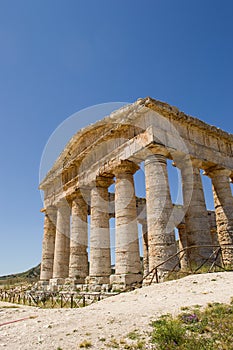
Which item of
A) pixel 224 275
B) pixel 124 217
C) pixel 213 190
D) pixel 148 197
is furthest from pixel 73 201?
pixel 224 275

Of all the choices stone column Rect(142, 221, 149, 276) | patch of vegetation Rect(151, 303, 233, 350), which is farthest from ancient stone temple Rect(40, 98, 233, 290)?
stone column Rect(142, 221, 149, 276)

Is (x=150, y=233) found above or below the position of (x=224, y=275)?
above

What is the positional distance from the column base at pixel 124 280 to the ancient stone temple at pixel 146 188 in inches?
1.8

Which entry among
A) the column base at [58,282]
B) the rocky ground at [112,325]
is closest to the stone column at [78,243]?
the column base at [58,282]

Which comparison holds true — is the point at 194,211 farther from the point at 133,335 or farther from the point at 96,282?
the point at 133,335

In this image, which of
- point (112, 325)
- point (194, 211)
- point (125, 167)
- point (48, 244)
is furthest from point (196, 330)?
point (48, 244)

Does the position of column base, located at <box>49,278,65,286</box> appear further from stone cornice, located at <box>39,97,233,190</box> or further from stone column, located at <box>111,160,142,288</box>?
stone cornice, located at <box>39,97,233,190</box>

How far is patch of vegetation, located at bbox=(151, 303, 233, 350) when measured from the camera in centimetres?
464

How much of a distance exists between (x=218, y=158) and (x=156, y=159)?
5.28m

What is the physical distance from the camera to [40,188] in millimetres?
24656

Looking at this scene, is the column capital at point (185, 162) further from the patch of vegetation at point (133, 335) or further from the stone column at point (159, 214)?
the patch of vegetation at point (133, 335)

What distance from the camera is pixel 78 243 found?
17.7 m

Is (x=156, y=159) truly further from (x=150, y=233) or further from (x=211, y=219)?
(x=211, y=219)

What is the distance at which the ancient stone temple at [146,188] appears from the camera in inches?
516
